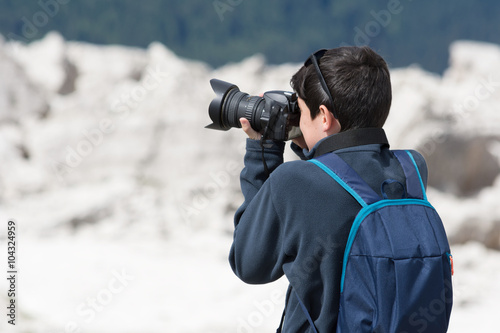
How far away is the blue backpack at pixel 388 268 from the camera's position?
898 millimetres

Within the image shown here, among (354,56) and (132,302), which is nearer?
(354,56)

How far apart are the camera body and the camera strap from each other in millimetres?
155

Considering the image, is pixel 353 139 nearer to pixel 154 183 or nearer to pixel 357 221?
pixel 357 221

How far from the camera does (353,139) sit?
3.21ft

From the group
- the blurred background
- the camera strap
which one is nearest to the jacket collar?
the camera strap

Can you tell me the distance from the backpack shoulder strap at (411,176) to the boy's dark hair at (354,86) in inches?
3.1

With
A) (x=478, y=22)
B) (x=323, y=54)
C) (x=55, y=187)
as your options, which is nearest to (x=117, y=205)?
(x=55, y=187)

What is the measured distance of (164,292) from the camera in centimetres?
327

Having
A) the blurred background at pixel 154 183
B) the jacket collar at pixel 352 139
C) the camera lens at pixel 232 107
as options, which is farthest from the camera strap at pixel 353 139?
the blurred background at pixel 154 183

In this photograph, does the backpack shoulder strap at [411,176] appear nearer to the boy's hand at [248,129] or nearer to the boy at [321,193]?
the boy at [321,193]

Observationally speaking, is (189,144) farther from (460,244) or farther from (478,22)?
(478,22)

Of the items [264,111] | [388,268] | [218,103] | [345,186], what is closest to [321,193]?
[345,186]

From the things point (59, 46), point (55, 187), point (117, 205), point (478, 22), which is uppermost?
point (478, 22)

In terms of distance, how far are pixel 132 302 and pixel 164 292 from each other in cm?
22
